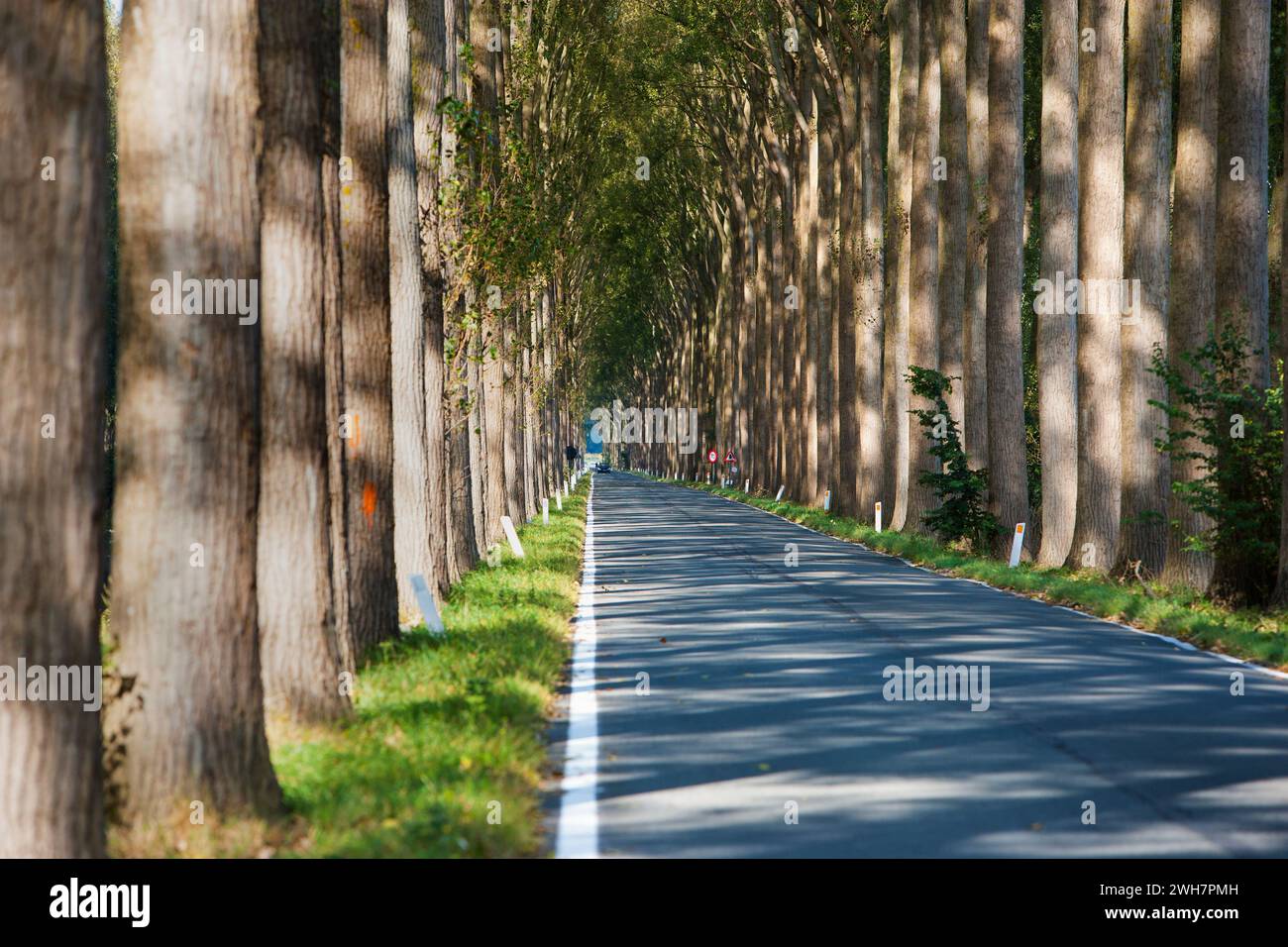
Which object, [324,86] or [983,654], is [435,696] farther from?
[983,654]

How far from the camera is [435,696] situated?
11.7 m

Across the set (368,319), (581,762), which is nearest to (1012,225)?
(368,319)

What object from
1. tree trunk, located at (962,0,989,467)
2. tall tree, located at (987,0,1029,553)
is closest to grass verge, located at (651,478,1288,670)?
tree trunk, located at (962,0,989,467)

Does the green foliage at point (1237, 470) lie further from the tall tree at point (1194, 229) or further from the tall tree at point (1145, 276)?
the tall tree at point (1145, 276)

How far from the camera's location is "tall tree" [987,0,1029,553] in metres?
27.5

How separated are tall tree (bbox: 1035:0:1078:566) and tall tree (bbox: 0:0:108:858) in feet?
67.6

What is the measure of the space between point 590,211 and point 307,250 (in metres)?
49.9

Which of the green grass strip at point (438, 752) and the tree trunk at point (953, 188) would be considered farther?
the tree trunk at point (953, 188)

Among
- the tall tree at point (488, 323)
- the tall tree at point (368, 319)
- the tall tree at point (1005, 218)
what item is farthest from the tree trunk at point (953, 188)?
the tall tree at point (368, 319)

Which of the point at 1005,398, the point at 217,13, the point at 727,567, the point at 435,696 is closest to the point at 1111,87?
the point at 1005,398

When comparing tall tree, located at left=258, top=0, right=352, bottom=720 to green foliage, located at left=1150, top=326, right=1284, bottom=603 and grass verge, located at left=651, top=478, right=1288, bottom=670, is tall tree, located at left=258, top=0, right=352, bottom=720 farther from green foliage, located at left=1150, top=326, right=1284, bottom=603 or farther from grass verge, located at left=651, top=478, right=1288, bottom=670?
green foliage, located at left=1150, top=326, right=1284, bottom=603

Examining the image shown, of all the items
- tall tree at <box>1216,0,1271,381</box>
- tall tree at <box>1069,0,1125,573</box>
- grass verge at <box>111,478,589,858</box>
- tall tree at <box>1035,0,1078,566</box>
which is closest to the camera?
grass verge at <box>111,478,589,858</box>

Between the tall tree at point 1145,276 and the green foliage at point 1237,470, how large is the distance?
2484mm

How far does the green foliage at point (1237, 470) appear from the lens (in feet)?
60.4
